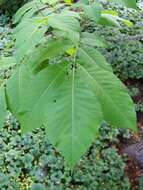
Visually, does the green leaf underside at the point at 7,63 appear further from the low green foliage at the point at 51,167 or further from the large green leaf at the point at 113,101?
the low green foliage at the point at 51,167

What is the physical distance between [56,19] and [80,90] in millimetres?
245

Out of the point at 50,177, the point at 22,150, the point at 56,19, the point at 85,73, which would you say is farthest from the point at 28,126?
the point at 22,150

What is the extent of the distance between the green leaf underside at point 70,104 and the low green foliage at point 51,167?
1948mm

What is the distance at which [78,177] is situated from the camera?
10.3ft

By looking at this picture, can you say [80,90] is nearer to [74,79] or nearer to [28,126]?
[74,79]

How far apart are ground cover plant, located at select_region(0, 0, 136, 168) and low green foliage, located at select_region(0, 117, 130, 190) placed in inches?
75.7

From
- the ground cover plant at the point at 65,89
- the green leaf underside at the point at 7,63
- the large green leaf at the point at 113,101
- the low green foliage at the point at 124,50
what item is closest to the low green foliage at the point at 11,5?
the low green foliage at the point at 124,50

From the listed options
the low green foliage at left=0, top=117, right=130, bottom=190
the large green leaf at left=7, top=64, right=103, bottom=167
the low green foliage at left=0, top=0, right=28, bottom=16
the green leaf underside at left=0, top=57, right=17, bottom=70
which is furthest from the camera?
the low green foliage at left=0, top=0, right=28, bottom=16

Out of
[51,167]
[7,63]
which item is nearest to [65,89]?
[7,63]

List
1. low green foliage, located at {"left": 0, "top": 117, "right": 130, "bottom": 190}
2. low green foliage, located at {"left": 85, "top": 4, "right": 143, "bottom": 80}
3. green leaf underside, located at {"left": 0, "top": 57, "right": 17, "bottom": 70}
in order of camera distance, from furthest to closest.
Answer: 1. low green foliage, located at {"left": 85, "top": 4, "right": 143, "bottom": 80}
2. low green foliage, located at {"left": 0, "top": 117, "right": 130, "bottom": 190}
3. green leaf underside, located at {"left": 0, "top": 57, "right": 17, "bottom": 70}

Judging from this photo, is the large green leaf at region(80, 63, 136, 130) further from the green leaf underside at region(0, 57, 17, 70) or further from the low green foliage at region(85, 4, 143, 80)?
the low green foliage at region(85, 4, 143, 80)

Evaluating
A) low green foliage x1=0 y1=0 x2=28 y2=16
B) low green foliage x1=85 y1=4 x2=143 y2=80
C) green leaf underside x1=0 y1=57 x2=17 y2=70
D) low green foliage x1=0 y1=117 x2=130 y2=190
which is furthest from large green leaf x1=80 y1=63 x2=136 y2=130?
low green foliage x1=0 y1=0 x2=28 y2=16

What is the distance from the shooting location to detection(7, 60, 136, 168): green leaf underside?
41.5 inches

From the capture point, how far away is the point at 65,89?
43.9 inches
